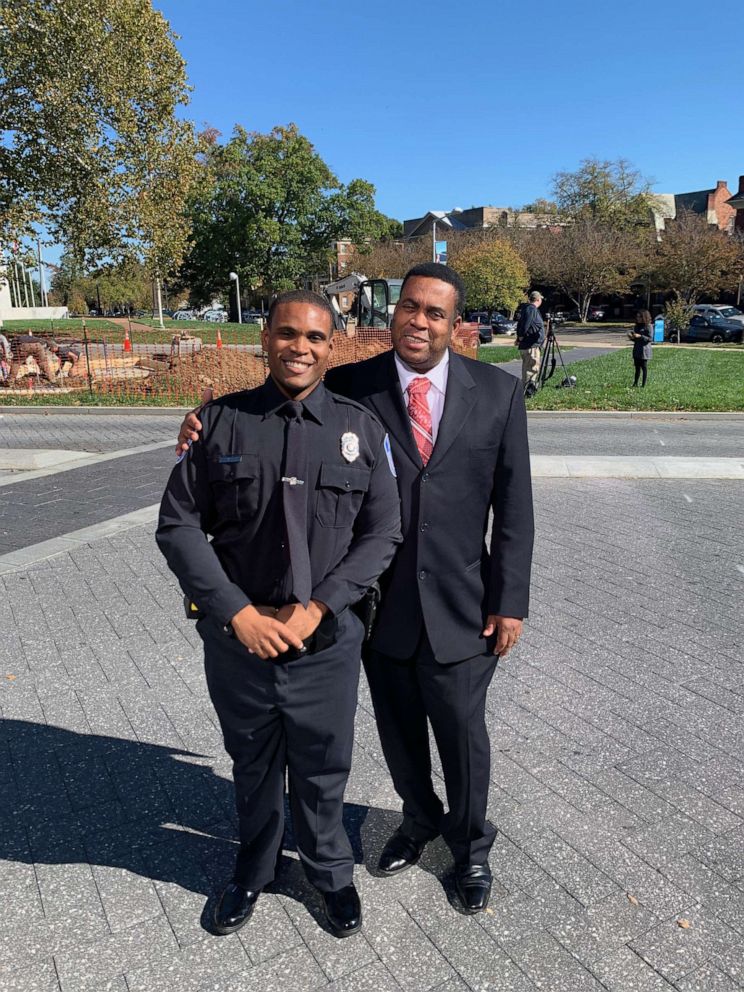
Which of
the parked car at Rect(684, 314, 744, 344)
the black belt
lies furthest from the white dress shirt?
the parked car at Rect(684, 314, 744, 344)

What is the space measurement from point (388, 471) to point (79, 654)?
279 cm

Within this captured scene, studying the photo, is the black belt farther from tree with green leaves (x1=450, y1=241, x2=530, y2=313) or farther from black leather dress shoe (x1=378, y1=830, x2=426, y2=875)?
tree with green leaves (x1=450, y1=241, x2=530, y2=313)

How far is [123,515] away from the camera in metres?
7.02

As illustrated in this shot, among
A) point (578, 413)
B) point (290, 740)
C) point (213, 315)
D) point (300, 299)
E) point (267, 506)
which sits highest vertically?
point (213, 315)

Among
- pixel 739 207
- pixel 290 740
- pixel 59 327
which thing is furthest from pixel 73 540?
pixel 739 207

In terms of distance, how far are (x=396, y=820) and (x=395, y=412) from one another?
1.57 metres

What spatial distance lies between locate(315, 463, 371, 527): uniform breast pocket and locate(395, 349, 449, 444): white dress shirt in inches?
13.6

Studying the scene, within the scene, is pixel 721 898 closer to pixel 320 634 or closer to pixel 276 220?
pixel 320 634

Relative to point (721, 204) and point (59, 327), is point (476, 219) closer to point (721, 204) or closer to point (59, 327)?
point (721, 204)

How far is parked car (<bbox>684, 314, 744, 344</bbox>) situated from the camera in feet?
111

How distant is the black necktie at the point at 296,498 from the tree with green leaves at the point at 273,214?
55.6 metres

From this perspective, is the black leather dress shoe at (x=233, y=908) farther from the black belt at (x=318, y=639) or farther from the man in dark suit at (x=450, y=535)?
the black belt at (x=318, y=639)

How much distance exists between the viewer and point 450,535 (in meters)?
2.29

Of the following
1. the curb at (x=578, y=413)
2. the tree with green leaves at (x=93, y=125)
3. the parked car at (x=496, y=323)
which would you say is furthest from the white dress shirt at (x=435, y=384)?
the parked car at (x=496, y=323)
